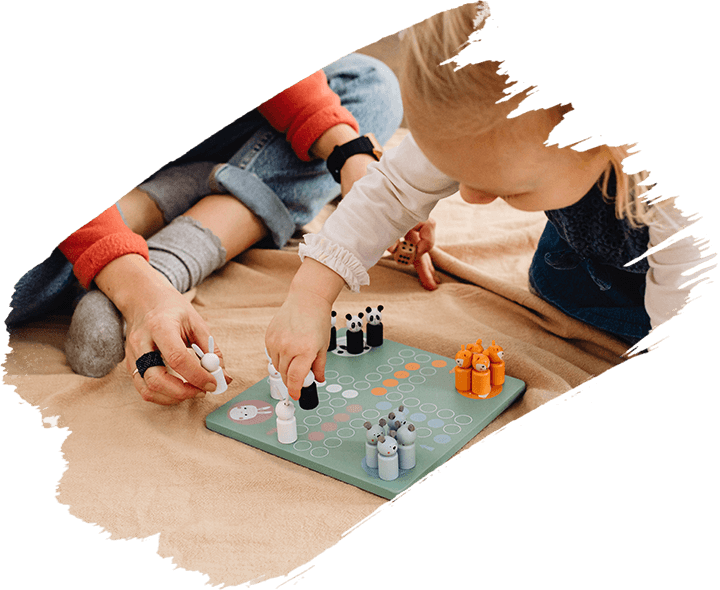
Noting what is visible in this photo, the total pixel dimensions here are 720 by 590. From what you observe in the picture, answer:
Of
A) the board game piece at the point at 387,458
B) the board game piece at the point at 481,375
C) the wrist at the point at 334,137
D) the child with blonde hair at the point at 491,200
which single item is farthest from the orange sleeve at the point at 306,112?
the board game piece at the point at 387,458

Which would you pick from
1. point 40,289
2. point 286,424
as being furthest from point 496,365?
point 40,289

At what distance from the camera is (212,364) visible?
0.85 metres

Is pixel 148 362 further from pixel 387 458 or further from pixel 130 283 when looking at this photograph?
pixel 387 458

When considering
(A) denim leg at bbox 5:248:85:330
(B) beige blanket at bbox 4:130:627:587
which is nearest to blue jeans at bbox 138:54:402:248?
(B) beige blanket at bbox 4:130:627:587

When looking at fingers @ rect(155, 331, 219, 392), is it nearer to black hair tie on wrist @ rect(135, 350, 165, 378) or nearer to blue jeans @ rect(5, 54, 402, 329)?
black hair tie on wrist @ rect(135, 350, 165, 378)

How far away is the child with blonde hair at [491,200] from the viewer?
513mm

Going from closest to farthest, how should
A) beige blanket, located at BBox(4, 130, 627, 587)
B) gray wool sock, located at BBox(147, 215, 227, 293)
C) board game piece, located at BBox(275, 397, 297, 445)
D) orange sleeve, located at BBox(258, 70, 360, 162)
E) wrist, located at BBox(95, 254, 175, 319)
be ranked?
beige blanket, located at BBox(4, 130, 627, 587)
board game piece, located at BBox(275, 397, 297, 445)
wrist, located at BBox(95, 254, 175, 319)
gray wool sock, located at BBox(147, 215, 227, 293)
orange sleeve, located at BBox(258, 70, 360, 162)

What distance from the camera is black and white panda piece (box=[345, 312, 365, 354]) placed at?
0.96 metres

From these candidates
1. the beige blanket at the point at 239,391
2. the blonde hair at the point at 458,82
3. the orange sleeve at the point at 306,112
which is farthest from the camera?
the orange sleeve at the point at 306,112

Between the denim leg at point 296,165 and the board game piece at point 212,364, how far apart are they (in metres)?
0.38

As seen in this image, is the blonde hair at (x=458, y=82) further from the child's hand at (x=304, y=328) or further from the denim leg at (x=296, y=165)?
the denim leg at (x=296, y=165)

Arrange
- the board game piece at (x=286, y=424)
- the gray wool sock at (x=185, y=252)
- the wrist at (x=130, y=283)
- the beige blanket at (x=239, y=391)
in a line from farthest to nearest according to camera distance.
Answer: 1. the gray wool sock at (x=185, y=252)
2. the wrist at (x=130, y=283)
3. the board game piece at (x=286, y=424)
4. the beige blanket at (x=239, y=391)

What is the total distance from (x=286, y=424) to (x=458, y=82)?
43 cm

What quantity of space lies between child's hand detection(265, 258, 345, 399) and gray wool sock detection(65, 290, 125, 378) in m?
0.27
